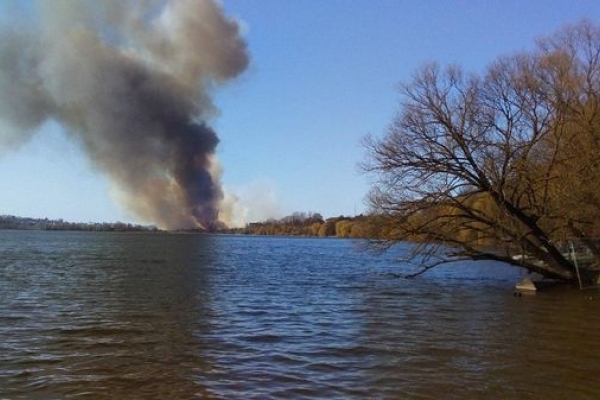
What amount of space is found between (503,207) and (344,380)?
19.8m

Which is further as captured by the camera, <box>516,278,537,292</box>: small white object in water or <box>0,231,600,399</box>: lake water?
<box>516,278,537,292</box>: small white object in water

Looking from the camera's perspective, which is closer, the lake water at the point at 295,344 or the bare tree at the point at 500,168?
the lake water at the point at 295,344

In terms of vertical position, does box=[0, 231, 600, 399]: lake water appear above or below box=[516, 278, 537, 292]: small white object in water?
below

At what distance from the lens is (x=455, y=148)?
93.9 ft

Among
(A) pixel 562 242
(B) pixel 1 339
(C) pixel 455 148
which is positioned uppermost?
(C) pixel 455 148

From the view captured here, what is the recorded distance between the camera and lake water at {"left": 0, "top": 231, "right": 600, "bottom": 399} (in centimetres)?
995

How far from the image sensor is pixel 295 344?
1405 cm

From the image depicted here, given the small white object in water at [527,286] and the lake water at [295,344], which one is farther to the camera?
the small white object in water at [527,286]

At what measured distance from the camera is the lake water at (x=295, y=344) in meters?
9.95

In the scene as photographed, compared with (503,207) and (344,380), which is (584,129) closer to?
(503,207)

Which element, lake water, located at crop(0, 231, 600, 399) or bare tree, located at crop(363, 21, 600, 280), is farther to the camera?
bare tree, located at crop(363, 21, 600, 280)

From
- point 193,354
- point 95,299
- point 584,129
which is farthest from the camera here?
point 584,129

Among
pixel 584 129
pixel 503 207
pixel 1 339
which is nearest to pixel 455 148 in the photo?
pixel 503 207

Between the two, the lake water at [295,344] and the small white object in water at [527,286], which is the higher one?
the small white object in water at [527,286]
